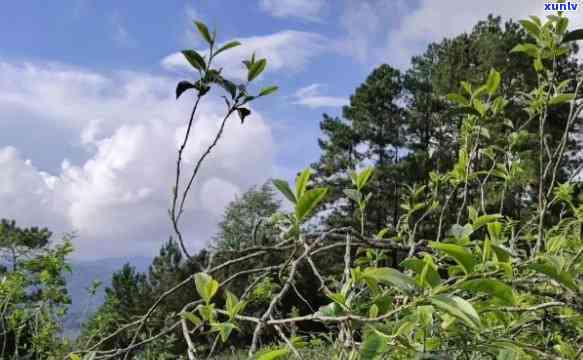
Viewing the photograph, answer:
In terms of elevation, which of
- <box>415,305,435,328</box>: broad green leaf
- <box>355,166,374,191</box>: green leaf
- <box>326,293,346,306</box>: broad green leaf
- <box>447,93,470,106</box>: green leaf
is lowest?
<box>415,305,435,328</box>: broad green leaf

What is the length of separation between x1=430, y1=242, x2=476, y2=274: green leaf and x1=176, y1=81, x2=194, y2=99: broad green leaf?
561 millimetres

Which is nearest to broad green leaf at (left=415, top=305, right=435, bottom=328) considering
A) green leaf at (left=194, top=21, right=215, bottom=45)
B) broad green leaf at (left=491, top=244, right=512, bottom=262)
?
broad green leaf at (left=491, top=244, right=512, bottom=262)

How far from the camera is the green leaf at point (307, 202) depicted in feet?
2.33

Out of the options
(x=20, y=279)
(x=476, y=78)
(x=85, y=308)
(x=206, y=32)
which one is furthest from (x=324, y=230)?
(x=476, y=78)

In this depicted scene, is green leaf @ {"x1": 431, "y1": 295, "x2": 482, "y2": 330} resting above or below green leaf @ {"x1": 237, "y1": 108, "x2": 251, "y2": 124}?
below

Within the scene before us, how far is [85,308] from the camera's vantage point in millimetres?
4035

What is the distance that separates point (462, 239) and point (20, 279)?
3.14 meters

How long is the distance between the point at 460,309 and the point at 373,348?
9cm

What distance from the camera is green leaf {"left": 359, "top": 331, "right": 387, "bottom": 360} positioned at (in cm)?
52

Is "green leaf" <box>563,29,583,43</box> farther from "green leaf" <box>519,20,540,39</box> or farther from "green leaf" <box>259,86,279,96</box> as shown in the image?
"green leaf" <box>259,86,279,96</box>

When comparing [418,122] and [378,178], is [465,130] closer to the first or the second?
[378,178]

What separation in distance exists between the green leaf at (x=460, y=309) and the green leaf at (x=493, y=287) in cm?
4

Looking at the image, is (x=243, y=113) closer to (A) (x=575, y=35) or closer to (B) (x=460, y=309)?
(B) (x=460, y=309)

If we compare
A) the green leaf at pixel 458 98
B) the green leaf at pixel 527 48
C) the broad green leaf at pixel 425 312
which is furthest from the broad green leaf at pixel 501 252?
the green leaf at pixel 527 48
